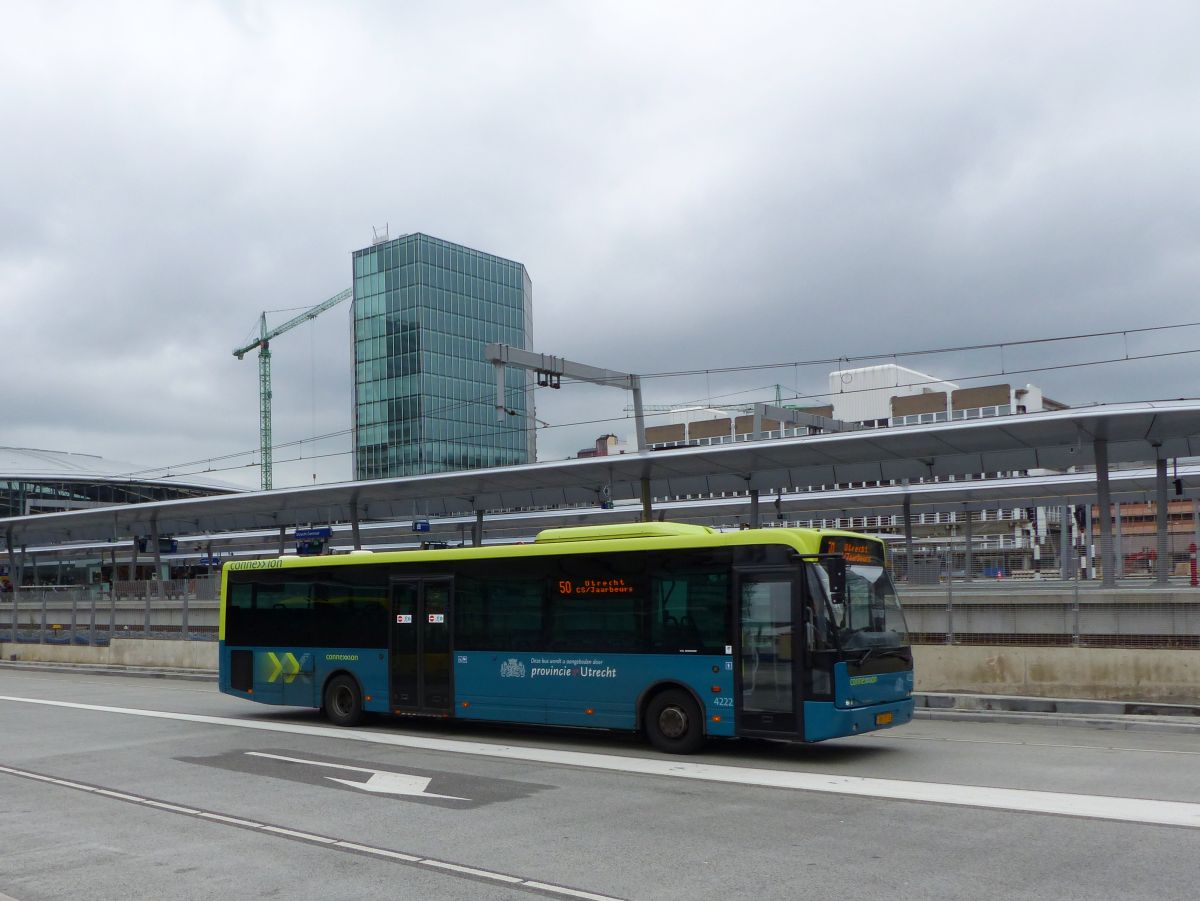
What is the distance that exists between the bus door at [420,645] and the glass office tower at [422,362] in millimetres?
88933

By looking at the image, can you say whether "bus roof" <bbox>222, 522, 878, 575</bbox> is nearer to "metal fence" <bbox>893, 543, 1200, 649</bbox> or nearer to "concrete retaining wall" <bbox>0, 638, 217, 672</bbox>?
"metal fence" <bbox>893, 543, 1200, 649</bbox>

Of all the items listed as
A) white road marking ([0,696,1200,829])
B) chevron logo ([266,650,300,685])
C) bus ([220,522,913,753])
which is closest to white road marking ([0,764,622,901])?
white road marking ([0,696,1200,829])

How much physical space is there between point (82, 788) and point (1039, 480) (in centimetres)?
3023

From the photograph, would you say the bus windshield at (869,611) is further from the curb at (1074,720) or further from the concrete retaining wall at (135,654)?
the concrete retaining wall at (135,654)

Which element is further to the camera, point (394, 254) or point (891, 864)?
point (394, 254)

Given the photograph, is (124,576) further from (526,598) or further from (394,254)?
(526,598)

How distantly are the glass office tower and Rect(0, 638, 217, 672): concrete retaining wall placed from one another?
7010 cm

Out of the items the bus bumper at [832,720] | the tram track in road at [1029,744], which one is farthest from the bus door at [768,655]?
the tram track in road at [1029,744]

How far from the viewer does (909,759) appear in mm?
13383

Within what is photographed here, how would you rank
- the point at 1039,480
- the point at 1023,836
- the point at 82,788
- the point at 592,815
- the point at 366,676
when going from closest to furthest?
the point at 1023,836 → the point at 592,815 → the point at 82,788 → the point at 366,676 → the point at 1039,480

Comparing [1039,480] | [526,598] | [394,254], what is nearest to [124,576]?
[394,254]

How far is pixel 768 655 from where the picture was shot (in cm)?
1333

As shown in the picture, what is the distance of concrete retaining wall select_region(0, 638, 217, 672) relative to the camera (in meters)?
31.4

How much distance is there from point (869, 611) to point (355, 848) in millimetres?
7205
